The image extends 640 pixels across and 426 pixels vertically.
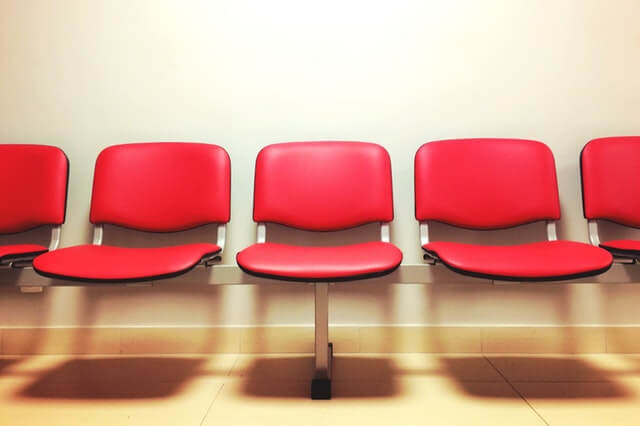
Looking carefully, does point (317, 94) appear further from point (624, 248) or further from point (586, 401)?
point (586, 401)

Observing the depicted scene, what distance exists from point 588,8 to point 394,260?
144 cm

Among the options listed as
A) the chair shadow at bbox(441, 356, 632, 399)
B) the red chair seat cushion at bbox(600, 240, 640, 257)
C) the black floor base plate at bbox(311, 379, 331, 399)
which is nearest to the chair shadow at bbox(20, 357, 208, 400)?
the black floor base plate at bbox(311, 379, 331, 399)

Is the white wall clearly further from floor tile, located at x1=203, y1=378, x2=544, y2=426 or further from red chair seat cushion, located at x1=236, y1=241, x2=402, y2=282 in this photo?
red chair seat cushion, located at x1=236, y1=241, x2=402, y2=282

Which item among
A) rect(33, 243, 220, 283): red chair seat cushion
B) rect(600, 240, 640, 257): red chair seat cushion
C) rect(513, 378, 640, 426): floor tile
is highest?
rect(33, 243, 220, 283): red chair seat cushion

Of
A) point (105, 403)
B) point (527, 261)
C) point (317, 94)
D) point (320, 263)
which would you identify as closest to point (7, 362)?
point (105, 403)

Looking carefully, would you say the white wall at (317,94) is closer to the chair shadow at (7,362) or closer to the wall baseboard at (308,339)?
the wall baseboard at (308,339)

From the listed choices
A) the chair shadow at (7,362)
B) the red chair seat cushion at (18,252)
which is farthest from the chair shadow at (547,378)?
the chair shadow at (7,362)

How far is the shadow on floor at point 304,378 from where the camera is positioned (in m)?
1.34

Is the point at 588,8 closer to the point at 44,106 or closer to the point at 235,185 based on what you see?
the point at 235,185

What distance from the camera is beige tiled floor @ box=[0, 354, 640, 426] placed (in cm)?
118

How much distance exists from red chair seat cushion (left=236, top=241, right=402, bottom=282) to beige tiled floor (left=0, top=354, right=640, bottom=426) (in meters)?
0.44

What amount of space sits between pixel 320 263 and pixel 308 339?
65 cm

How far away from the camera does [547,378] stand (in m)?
1.44

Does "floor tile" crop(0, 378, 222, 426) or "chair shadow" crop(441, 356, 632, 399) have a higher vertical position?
"floor tile" crop(0, 378, 222, 426)
